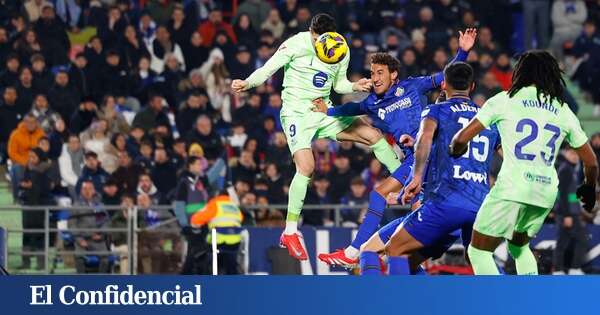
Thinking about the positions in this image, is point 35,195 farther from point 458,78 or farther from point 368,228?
point 458,78

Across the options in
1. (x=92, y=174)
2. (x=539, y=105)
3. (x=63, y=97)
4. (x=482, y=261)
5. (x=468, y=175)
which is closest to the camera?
(x=539, y=105)

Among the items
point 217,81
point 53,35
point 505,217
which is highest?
point 53,35

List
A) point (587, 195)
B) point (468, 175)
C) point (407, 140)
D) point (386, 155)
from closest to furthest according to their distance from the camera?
1. point (587, 195)
2. point (468, 175)
3. point (407, 140)
4. point (386, 155)

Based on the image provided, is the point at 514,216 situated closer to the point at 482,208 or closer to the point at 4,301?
the point at 482,208

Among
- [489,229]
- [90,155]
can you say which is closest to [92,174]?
[90,155]

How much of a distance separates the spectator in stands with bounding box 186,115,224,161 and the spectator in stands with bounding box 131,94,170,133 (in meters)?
0.58

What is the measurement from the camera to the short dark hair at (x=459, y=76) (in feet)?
42.5

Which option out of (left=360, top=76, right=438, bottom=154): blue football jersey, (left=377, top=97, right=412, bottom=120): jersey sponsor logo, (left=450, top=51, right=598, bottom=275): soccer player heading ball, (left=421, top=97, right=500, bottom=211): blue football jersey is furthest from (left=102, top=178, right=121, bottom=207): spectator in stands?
(left=450, top=51, right=598, bottom=275): soccer player heading ball

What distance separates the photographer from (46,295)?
1010 cm

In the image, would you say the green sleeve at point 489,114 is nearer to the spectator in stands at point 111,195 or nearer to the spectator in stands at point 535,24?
the spectator in stands at point 111,195

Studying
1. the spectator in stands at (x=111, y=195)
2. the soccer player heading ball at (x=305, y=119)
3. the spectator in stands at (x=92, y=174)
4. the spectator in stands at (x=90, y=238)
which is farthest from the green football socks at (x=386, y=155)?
the spectator in stands at (x=92, y=174)

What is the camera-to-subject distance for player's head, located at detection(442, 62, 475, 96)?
42.5ft

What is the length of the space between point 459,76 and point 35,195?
10.1 metres

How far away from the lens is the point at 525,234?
→ 40.4 ft
